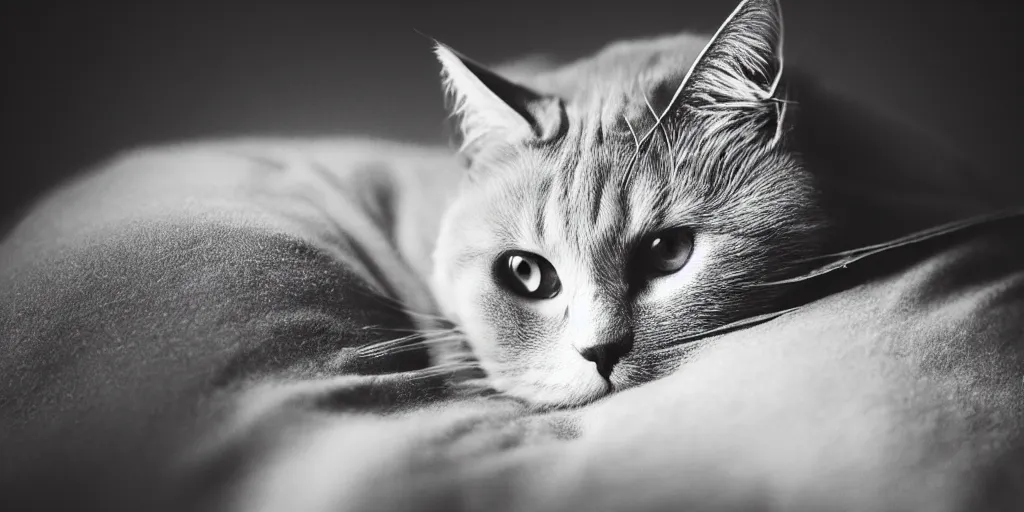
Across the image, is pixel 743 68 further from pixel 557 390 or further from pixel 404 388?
pixel 404 388

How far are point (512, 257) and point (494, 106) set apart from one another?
0.22 meters

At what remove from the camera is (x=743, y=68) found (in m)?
0.84

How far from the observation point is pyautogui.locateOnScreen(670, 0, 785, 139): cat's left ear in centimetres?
80

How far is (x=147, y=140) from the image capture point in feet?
3.65

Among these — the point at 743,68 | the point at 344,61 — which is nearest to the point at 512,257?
the point at 743,68

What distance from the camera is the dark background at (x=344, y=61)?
1077mm

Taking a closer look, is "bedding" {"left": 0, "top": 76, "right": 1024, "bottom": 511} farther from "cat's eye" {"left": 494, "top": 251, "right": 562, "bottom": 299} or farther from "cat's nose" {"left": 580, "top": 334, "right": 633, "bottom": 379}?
"cat's eye" {"left": 494, "top": 251, "right": 562, "bottom": 299}

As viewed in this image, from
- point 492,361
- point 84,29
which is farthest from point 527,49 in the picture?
point 84,29

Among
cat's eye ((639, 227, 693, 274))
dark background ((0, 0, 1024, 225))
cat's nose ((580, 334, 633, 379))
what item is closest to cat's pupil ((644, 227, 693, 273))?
cat's eye ((639, 227, 693, 274))

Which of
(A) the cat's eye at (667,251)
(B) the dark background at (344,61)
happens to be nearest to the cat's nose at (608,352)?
(A) the cat's eye at (667,251)

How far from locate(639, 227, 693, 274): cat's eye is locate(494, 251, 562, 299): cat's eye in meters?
0.12

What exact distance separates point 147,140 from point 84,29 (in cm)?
20

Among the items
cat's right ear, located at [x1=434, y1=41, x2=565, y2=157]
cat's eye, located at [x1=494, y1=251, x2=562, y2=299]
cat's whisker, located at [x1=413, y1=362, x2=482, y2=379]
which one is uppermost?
cat's right ear, located at [x1=434, y1=41, x2=565, y2=157]

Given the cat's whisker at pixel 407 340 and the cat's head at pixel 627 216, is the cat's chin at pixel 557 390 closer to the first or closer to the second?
the cat's head at pixel 627 216
